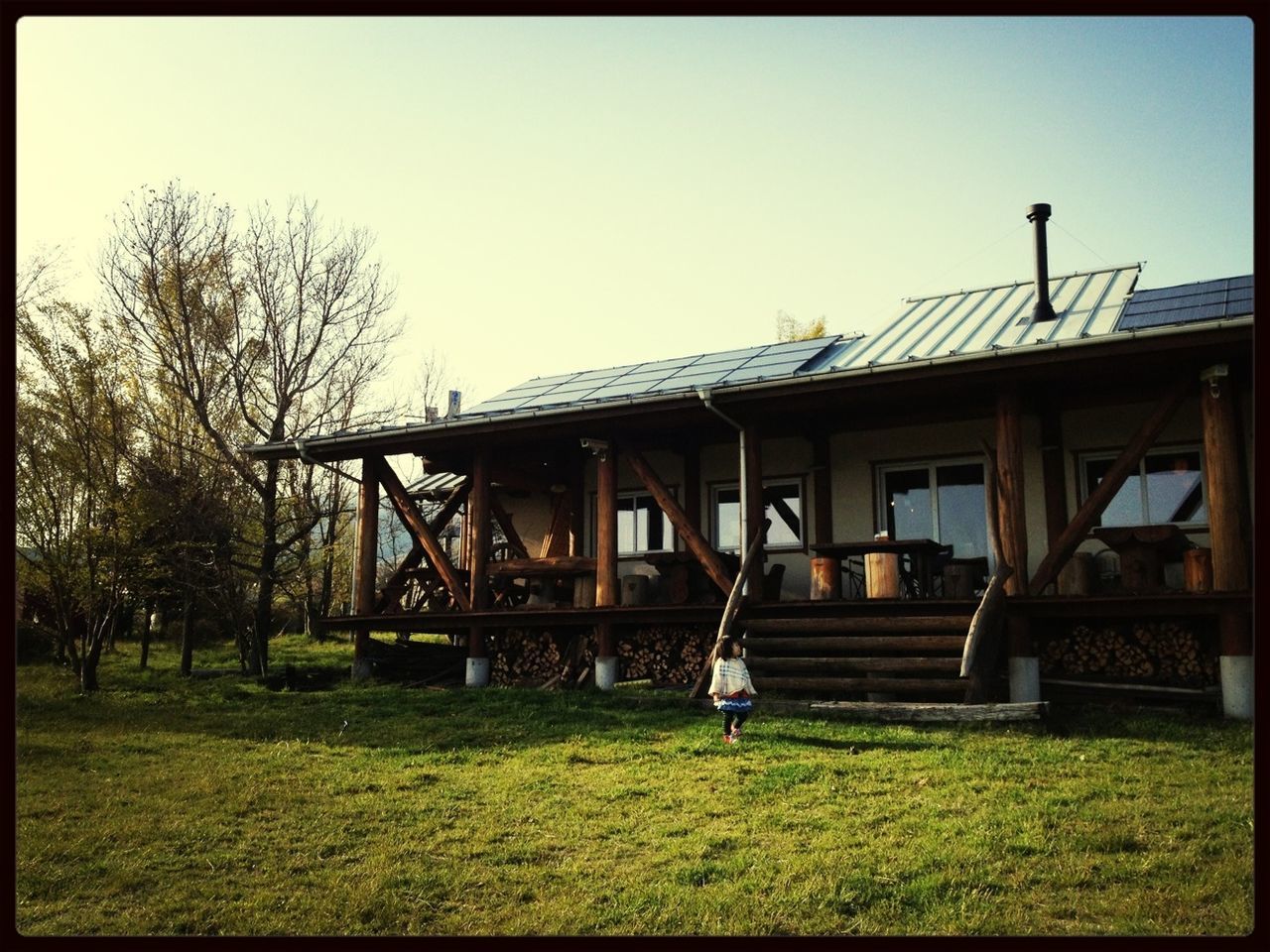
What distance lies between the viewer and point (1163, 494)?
43.3 feet

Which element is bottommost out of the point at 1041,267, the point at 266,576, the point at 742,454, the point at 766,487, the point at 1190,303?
the point at 266,576

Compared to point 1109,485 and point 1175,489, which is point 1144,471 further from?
point 1109,485

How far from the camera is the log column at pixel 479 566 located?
15.0 m

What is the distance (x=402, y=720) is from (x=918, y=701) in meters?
5.29

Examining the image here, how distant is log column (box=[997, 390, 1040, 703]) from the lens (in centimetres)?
1120

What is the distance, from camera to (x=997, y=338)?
13.2 m

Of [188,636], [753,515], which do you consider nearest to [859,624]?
[753,515]

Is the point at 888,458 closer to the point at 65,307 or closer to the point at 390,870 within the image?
the point at 390,870

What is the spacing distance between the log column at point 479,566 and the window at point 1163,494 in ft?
26.4

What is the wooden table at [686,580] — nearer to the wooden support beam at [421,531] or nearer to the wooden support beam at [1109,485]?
the wooden support beam at [421,531]

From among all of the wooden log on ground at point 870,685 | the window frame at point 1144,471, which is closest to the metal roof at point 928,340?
the window frame at point 1144,471

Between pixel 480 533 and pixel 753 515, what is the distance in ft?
13.5

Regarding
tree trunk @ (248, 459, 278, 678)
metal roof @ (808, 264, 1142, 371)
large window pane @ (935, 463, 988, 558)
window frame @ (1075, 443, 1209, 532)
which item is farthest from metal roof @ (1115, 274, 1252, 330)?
tree trunk @ (248, 459, 278, 678)

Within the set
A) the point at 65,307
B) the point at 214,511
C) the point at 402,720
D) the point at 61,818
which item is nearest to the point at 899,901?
the point at 61,818
